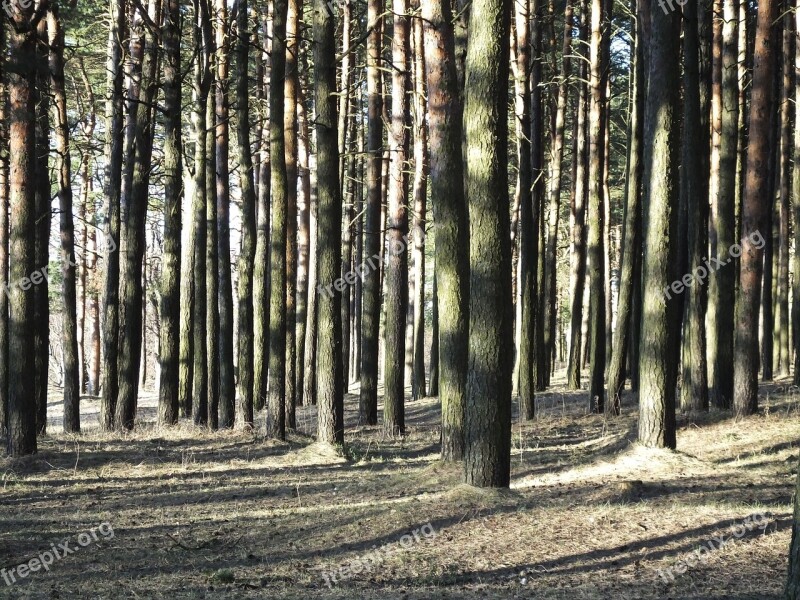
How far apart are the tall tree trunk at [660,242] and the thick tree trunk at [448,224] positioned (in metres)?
2.35

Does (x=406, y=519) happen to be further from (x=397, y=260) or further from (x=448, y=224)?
(x=397, y=260)

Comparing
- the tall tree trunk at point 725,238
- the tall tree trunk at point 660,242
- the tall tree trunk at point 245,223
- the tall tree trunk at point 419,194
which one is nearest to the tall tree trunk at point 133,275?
the tall tree trunk at point 245,223

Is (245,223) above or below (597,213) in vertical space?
below

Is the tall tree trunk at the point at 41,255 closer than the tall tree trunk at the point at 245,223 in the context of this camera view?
Yes

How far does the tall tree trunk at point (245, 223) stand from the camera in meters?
15.9

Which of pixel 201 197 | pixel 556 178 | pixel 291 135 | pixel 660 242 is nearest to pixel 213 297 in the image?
pixel 201 197

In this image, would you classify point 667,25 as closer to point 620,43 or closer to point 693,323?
point 693,323

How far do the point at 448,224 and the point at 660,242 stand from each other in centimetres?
272

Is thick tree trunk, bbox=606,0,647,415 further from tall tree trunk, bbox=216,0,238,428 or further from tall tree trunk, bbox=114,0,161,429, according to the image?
tall tree trunk, bbox=114,0,161,429

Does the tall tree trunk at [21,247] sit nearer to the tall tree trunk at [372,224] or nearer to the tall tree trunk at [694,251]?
the tall tree trunk at [372,224]

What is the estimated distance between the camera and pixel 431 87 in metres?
11.2

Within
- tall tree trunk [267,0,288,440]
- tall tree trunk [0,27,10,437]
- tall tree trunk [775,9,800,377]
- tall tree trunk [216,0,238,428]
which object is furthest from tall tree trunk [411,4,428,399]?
tall tree trunk [775,9,800,377]

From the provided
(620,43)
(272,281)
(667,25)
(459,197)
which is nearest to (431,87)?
(459,197)

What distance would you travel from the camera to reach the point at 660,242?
1080cm
